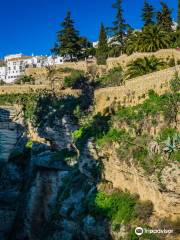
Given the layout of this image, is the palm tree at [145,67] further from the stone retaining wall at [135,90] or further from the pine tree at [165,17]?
the pine tree at [165,17]

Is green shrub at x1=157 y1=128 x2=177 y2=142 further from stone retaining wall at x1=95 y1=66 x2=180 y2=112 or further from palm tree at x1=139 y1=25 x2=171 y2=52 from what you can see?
palm tree at x1=139 y1=25 x2=171 y2=52

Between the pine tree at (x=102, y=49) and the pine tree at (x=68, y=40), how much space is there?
2859 mm

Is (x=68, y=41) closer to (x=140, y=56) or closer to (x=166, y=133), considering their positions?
(x=140, y=56)

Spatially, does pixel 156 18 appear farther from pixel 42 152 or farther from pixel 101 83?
pixel 42 152

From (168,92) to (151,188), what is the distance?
255 inches

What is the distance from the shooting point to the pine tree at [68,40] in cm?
6119

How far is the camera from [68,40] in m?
61.5

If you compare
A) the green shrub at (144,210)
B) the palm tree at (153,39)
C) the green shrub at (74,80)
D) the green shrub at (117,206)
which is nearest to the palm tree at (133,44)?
the palm tree at (153,39)

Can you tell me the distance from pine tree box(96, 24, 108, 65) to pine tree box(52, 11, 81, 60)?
286 cm

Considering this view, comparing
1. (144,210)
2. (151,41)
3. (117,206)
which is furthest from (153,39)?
(144,210)

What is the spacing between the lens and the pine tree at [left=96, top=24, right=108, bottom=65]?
56.5 m

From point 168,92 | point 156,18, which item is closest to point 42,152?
point 168,92

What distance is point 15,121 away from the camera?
169 ft

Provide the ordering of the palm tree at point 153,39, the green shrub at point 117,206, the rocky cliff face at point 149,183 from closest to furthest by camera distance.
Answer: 1. the rocky cliff face at point 149,183
2. the green shrub at point 117,206
3. the palm tree at point 153,39
